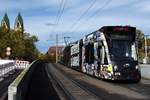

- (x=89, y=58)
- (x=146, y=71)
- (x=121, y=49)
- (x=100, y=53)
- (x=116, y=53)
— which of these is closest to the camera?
(x=116, y=53)

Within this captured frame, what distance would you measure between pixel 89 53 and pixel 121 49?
592cm

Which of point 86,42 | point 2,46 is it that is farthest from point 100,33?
point 2,46

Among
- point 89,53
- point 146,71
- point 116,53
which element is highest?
point 89,53

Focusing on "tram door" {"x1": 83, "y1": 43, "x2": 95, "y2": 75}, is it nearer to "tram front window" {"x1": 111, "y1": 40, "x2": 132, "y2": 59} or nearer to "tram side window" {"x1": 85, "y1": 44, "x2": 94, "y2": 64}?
"tram side window" {"x1": 85, "y1": 44, "x2": 94, "y2": 64}

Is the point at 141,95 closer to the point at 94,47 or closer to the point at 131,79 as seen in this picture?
the point at 131,79

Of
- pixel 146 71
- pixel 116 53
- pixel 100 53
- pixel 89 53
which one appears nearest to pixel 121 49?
pixel 116 53

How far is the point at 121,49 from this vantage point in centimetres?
3080

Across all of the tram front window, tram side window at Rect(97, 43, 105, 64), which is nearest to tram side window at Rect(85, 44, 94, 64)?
tram side window at Rect(97, 43, 105, 64)

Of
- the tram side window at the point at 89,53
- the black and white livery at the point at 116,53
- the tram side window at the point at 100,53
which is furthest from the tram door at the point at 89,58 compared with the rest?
the tram side window at the point at 100,53

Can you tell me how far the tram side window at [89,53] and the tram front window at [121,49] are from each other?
13.6ft

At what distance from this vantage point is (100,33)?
31.7 meters

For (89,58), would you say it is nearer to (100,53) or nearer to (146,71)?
(146,71)

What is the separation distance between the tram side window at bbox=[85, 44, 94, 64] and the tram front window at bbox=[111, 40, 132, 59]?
163 inches

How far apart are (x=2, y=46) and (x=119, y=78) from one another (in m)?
84.3
